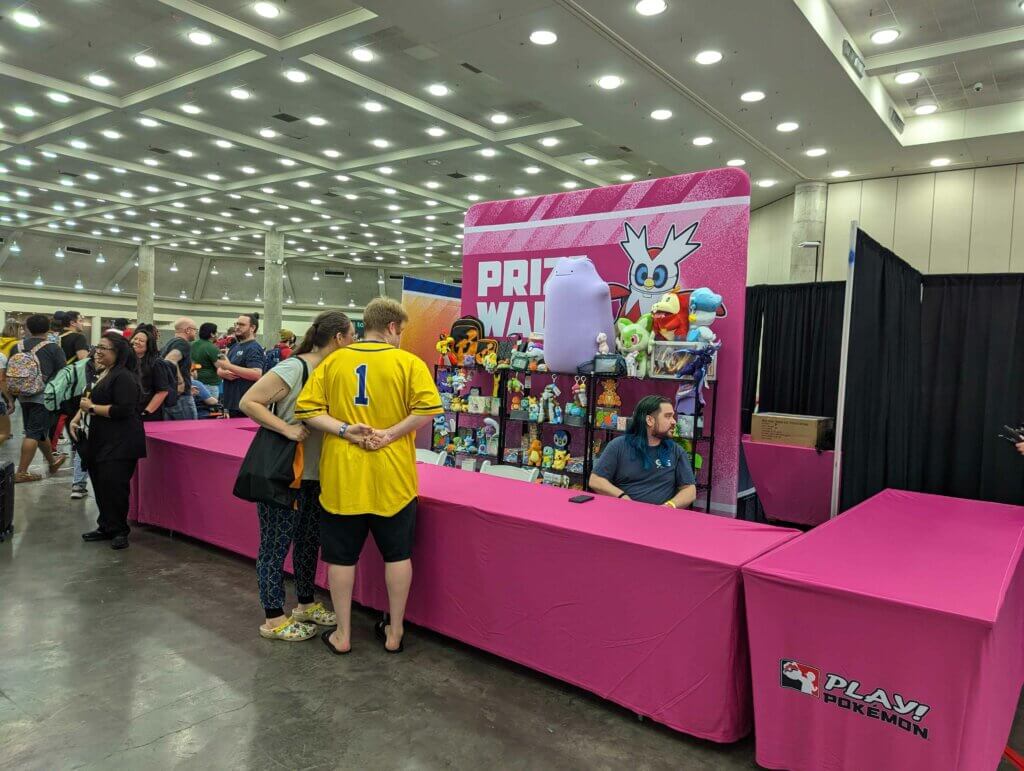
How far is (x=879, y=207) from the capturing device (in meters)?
9.90

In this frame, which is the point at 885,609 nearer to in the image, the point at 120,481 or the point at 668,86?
the point at 120,481

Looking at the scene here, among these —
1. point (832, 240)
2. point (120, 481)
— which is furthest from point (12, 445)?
point (832, 240)

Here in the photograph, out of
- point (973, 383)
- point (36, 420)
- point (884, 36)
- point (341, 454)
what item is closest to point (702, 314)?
point (973, 383)

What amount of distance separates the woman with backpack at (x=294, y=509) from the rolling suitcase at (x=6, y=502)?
96.0 inches

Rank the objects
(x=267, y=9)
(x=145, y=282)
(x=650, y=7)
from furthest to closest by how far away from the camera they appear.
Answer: (x=145, y=282)
(x=267, y=9)
(x=650, y=7)

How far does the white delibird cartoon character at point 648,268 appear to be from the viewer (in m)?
4.21

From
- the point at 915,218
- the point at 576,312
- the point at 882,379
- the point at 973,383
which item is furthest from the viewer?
the point at 915,218

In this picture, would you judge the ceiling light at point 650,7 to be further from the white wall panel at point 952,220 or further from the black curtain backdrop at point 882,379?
the white wall panel at point 952,220

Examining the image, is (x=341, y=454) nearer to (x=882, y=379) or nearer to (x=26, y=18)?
(x=882, y=379)

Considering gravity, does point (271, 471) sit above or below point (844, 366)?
below

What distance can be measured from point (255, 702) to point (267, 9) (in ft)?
20.8

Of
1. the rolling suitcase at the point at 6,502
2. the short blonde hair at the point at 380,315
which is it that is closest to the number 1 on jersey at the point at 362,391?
the short blonde hair at the point at 380,315

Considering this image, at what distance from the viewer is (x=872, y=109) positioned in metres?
7.31

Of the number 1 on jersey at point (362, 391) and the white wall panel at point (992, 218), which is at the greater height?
the white wall panel at point (992, 218)
